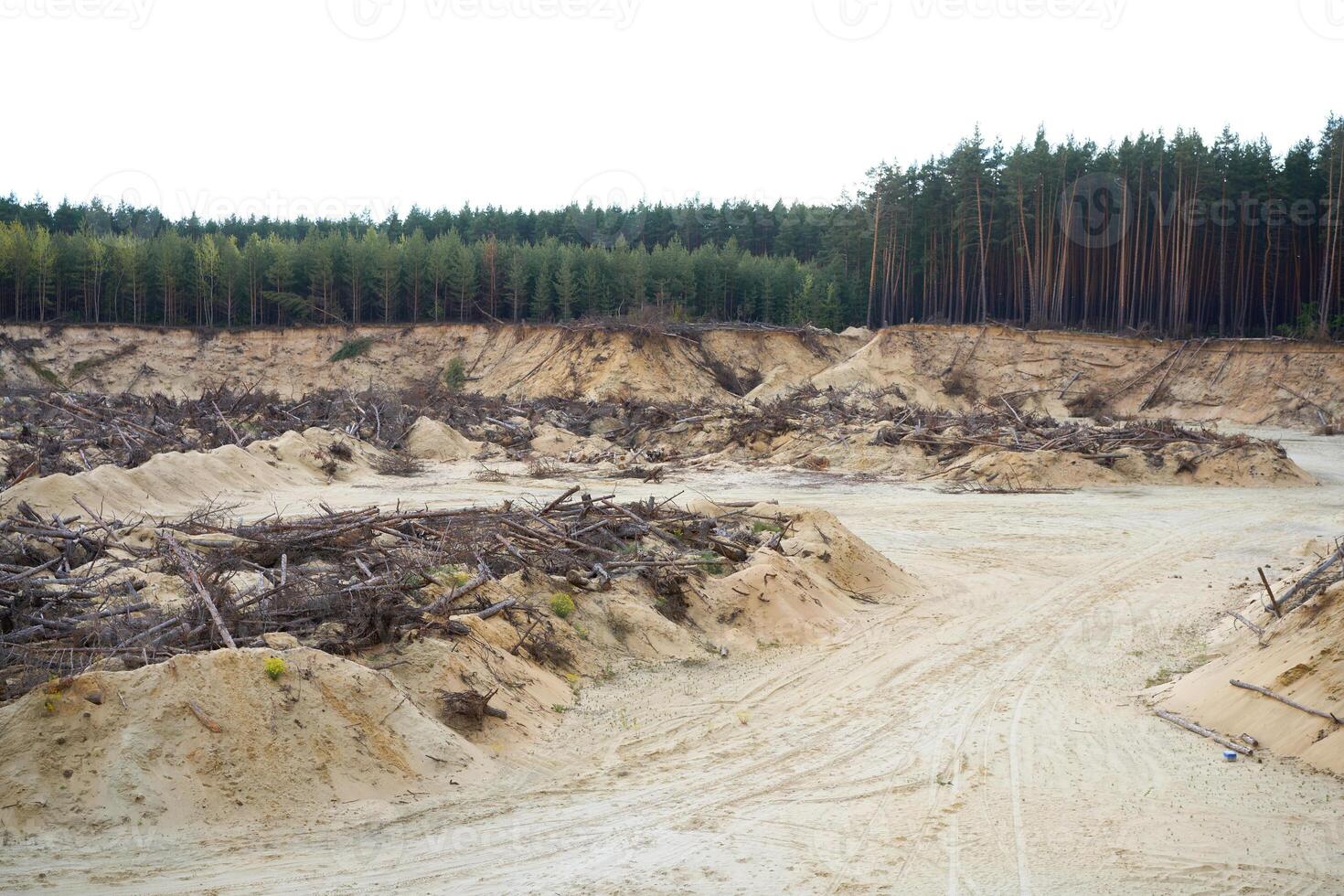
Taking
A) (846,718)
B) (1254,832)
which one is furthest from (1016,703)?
(1254,832)

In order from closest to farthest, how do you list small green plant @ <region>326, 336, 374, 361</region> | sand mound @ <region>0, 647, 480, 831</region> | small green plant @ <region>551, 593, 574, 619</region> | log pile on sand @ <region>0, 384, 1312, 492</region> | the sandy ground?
1. the sandy ground
2. sand mound @ <region>0, 647, 480, 831</region>
3. small green plant @ <region>551, 593, 574, 619</region>
4. log pile on sand @ <region>0, 384, 1312, 492</region>
5. small green plant @ <region>326, 336, 374, 361</region>

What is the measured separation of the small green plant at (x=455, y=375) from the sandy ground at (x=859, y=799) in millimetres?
40451

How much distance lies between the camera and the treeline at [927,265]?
45469 millimetres

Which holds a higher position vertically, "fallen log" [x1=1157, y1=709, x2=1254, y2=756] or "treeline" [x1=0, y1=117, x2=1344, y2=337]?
"treeline" [x1=0, y1=117, x2=1344, y2=337]

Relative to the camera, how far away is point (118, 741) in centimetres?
529

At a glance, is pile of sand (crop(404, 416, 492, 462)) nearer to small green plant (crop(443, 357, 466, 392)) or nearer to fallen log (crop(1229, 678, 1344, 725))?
small green plant (crop(443, 357, 466, 392))

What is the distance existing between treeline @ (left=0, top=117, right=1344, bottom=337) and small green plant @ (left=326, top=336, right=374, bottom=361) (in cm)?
322

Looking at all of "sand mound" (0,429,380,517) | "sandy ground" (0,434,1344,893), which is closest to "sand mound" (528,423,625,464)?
"sand mound" (0,429,380,517)

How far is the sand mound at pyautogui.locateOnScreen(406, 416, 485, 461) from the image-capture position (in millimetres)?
26672

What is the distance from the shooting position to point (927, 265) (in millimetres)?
57156

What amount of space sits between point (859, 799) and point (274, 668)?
11.7 feet

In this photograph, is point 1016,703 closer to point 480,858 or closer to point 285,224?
point 480,858

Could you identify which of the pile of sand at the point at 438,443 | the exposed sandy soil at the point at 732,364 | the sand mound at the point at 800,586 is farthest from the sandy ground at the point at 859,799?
the exposed sandy soil at the point at 732,364

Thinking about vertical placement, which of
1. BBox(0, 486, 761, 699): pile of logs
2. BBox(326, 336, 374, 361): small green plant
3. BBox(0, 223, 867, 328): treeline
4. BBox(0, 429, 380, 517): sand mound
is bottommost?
BBox(0, 429, 380, 517): sand mound
